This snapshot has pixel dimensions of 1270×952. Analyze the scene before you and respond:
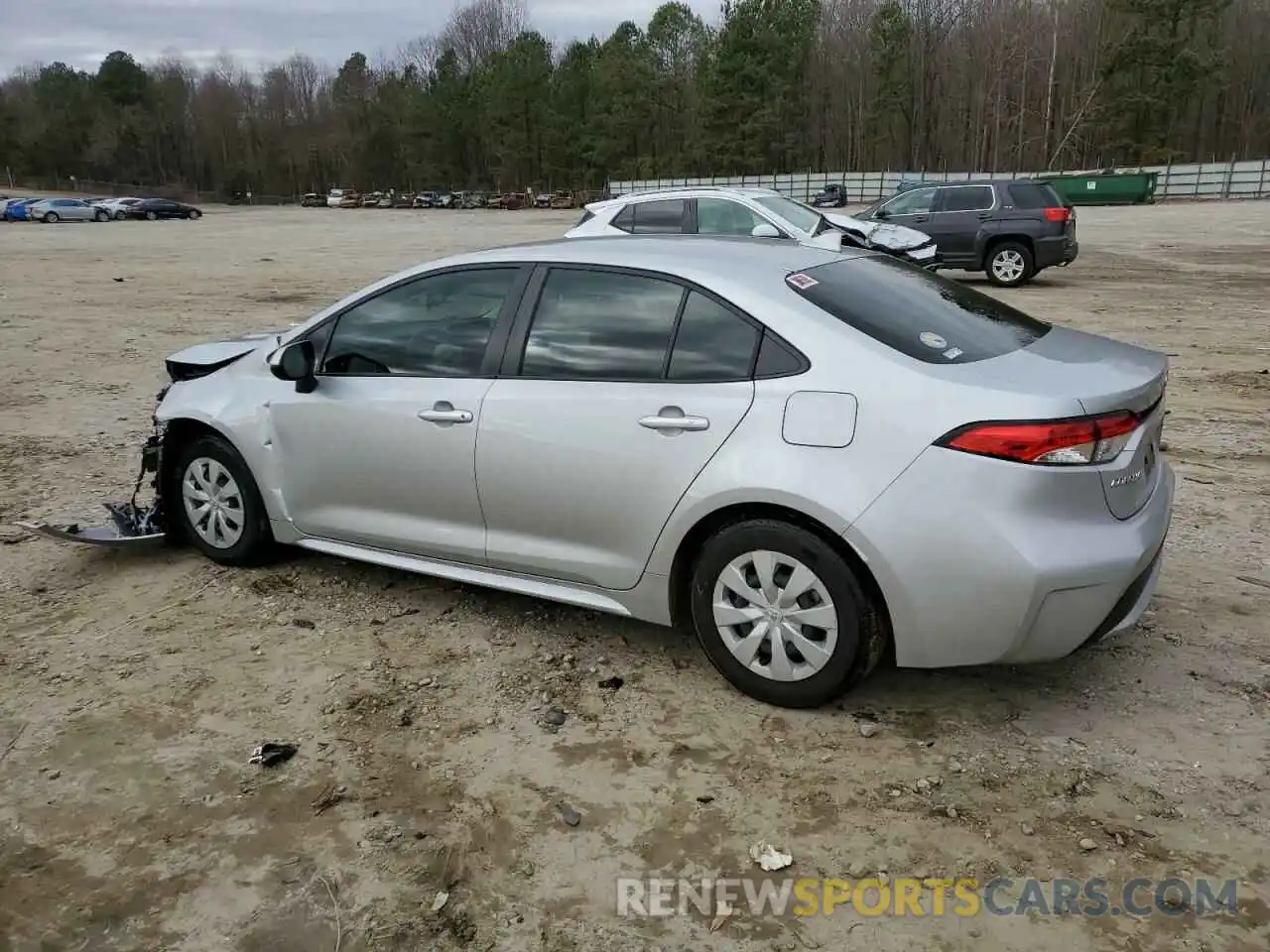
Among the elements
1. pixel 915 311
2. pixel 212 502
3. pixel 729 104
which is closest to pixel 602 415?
pixel 915 311

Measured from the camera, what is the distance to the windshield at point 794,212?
12.2 m

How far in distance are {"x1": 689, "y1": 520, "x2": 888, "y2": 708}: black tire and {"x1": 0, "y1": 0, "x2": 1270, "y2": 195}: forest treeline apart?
6472cm

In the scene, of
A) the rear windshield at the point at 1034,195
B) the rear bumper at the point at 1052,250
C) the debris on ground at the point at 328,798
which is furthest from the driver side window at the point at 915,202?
the debris on ground at the point at 328,798

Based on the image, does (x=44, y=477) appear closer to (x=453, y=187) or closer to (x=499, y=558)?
(x=499, y=558)

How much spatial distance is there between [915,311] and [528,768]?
2.13m

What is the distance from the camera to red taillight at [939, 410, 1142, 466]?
9.78 ft

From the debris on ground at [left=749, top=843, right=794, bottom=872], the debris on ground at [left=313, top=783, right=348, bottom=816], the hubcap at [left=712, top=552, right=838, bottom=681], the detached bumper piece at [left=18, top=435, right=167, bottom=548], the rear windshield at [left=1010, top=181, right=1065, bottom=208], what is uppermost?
the rear windshield at [left=1010, top=181, right=1065, bottom=208]

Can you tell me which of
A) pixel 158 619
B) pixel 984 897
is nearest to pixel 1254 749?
pixel 984 897

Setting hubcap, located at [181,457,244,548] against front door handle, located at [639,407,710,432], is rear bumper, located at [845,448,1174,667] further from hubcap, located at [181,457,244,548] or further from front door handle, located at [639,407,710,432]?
hubcap, located at [181,457,244,548]

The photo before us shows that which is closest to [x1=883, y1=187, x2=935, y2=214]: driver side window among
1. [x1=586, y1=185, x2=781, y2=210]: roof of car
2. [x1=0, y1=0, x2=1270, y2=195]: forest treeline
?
[x1=586, y1=185, x2=781, y2=210]: roof of car

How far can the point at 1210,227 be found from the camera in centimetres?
2875

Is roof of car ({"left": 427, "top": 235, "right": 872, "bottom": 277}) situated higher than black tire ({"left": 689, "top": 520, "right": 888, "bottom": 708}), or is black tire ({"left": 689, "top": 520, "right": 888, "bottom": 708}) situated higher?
roof of car ({"left": 427, "top": 235, "right": 872, "bottom": 277})

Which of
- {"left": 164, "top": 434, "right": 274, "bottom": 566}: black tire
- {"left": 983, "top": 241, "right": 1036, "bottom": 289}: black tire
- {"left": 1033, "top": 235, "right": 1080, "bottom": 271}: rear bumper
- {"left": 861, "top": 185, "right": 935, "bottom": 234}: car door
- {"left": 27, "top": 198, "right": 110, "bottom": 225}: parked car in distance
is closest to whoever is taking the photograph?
{"left": 164, "top": 434, "right": 274, "bottom": 566}: black tire

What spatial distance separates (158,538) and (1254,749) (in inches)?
190
